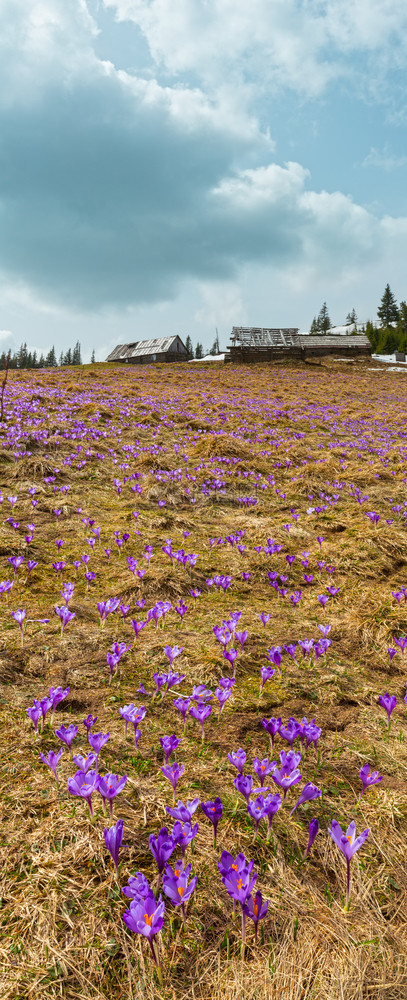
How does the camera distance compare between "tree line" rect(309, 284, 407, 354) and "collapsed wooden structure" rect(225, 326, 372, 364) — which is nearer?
"collapsed wooden structure" rect(225, 326, 372, 364)

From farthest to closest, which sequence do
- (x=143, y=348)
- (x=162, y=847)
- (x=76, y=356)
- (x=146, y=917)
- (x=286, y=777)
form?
(x=76, y=356) < (x=143, y=348) < (x=286, y=777) < (x=162, y=847) < (x=146, y=917)

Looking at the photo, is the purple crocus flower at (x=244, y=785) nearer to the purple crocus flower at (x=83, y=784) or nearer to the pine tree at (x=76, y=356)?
the purple crocus flower at (x=83, y=784)

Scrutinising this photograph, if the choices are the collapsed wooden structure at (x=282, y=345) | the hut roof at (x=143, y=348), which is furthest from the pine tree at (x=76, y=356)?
the collapsed wooden structure at (x=282, y=345)

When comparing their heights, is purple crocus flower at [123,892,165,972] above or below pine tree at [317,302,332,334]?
below

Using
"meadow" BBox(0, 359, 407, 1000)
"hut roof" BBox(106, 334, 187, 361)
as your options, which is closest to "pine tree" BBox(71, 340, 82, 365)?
"hut roof" BBox(106, 334, 187, 361)

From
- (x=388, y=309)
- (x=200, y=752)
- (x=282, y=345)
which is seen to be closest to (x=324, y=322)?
(x=388, y=309)

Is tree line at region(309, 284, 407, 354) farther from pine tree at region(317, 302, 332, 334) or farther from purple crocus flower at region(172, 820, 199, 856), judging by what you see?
purple crocus flower at region(172, 820, 199, 856)

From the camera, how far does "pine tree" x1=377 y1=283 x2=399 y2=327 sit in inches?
3981

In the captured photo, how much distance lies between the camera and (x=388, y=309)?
102688 millimetres

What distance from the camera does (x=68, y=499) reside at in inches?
290

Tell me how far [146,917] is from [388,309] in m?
119

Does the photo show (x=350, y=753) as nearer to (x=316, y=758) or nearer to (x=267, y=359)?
(x=316, y=758)

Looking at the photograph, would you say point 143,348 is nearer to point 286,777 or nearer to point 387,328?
point 387,328

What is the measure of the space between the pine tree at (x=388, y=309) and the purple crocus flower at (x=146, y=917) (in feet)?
379
